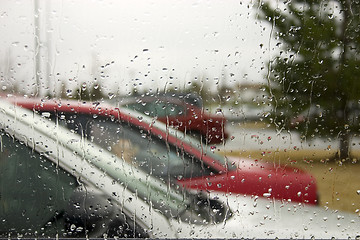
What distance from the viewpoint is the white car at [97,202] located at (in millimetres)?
1632

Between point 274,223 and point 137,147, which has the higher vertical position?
point 137,147

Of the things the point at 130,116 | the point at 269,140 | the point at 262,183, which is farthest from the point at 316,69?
the point at 130,116

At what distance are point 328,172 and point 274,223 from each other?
14.1 inches

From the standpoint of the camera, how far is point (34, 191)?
165cm

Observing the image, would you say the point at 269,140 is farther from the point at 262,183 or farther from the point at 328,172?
the point at 328,172

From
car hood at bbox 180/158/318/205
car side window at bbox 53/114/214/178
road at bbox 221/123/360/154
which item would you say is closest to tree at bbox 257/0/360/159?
road at bbox 221/123/360/154

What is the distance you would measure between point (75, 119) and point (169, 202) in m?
0.58

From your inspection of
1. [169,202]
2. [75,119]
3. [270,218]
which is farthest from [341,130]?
[75,119]

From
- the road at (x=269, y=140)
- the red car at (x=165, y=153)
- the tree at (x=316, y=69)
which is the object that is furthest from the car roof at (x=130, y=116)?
the tree at (x=316, y=69)

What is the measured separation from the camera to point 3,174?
5.50ft

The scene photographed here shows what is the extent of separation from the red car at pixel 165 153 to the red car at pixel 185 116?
33 mm

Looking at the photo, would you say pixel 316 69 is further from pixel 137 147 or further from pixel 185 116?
pixel 137 147

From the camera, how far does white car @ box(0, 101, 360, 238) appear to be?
163 centimetres

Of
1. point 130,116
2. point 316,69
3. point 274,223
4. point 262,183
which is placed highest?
point 316,69
